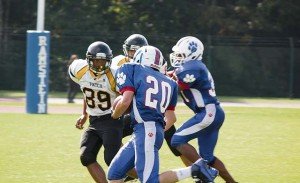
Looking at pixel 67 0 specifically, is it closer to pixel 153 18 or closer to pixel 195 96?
pixel 153 18

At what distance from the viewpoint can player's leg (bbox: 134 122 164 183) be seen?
22.5 ft

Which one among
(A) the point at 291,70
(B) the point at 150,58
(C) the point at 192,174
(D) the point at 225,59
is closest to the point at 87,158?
(C) the point at 192,174

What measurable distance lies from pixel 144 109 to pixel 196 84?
138 centimetres

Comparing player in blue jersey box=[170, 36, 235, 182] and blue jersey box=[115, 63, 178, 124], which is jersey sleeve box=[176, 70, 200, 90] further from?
blue jersey box=[115, 63, 178, 124]

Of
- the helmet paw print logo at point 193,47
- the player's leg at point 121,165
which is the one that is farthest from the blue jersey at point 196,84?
the player's leg at point 121,165

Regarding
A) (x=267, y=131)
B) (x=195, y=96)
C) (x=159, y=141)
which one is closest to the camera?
(x=159, y=141)

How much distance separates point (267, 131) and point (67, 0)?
16299mm

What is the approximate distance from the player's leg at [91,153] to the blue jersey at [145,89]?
112 centimetres

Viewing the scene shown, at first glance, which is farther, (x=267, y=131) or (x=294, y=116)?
(x=294, y=116)

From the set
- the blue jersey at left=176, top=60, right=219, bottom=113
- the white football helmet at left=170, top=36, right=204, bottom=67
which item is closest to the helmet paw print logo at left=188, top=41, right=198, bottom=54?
the white football helmet at left=170, top=36, right=204, bottom=67

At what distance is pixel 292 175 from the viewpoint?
373 inches

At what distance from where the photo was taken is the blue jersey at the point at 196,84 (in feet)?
26.7

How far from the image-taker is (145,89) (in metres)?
6.91

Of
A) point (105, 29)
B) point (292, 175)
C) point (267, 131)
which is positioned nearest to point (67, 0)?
point (105, 29)
